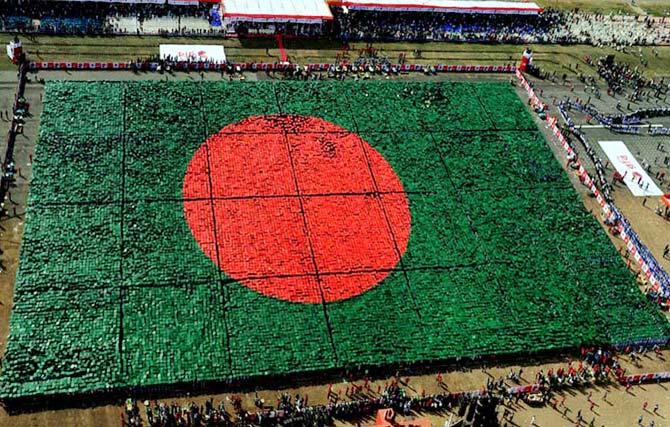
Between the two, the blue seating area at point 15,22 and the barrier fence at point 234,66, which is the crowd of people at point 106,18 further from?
the barrier fence at point 234,66

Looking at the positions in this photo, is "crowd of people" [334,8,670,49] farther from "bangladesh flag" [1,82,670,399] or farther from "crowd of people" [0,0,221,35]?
"crowd of people" [0,0,221,35]

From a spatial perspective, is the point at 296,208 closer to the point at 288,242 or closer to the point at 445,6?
the point at 288,242

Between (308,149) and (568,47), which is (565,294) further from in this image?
(568,47)

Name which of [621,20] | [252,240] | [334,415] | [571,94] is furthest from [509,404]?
[621,20]

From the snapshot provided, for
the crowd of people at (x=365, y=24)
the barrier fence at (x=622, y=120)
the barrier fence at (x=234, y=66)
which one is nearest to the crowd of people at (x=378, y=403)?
the barrier fence at (x=622, y=120)

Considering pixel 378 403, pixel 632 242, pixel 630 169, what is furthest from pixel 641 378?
pixel 630 169
